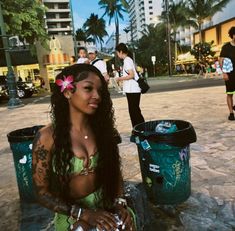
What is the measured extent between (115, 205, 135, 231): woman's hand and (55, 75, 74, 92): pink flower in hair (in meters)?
0.75

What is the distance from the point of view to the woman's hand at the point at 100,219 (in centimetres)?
176

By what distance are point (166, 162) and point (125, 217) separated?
1.51 metres

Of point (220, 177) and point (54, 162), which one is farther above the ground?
point (54, 162)

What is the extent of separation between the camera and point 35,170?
1.95 m

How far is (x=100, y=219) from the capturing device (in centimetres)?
178

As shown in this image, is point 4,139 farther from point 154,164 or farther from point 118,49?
point 154,164

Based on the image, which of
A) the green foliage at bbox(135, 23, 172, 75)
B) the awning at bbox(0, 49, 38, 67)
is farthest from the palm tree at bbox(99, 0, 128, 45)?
the awning at bbox(0, 49, 38, 67)

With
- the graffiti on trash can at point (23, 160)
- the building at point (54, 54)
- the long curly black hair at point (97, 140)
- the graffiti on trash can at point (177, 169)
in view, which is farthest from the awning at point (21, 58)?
the long curly black hair at point (97, 140)

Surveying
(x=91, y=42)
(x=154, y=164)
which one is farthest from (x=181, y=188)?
(x=91, y=42)

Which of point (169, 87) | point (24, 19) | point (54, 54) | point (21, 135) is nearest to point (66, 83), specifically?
point (21, 135)

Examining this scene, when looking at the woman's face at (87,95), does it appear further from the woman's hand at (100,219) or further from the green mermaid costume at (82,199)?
the woman's hand at (100,219)

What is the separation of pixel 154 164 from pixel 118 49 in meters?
3.29

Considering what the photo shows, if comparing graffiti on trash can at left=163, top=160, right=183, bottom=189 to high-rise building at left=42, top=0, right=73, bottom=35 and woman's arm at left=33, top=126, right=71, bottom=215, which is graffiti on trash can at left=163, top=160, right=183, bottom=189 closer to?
woman's arm at left=33, top=126, right=71, bottom=215

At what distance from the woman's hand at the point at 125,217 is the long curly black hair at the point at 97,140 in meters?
0.16
